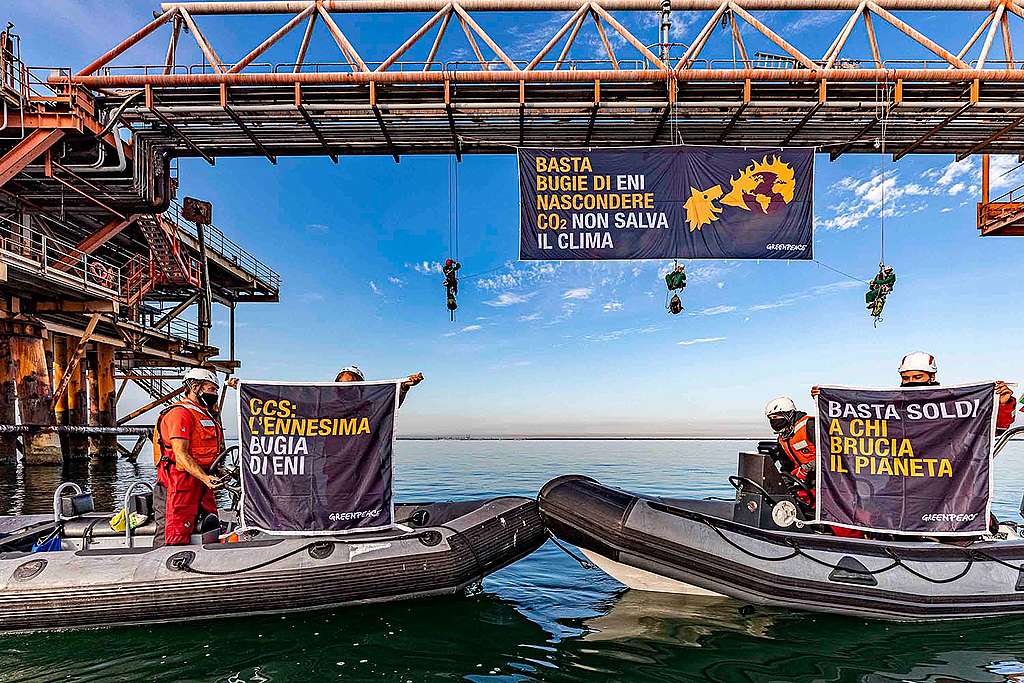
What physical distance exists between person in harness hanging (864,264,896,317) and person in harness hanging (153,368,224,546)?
1005 cm

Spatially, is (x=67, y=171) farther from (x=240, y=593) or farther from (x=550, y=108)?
(x=240, y=593)

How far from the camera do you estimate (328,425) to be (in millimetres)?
6512

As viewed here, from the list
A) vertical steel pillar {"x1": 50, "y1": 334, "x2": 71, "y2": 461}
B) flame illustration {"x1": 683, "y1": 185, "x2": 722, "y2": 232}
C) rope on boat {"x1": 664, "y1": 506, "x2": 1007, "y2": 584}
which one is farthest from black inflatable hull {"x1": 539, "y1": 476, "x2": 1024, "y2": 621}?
vertical steel pillar {"x1": 50, "y1": 334, "x2": 71, "y2": 461}

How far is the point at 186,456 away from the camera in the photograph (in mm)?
6156

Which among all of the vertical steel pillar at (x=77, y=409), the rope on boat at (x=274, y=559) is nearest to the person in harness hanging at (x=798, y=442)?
the rope on boat at (x=274, y=559)

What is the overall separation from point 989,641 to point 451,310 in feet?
26.7

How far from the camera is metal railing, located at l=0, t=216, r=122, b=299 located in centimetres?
1619

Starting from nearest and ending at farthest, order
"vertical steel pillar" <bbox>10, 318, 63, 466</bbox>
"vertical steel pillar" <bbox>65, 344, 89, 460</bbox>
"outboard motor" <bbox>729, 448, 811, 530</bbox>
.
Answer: "outboard motor" <bbox>729, 448, 811, 530</bbox>
"vertical steel pillar" <bbox>10, 318, 63, 466</bbox>
"vertical steel pillar" <bbox>65, 344, 89, 460</bbox>

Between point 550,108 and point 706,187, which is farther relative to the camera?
point 550,108

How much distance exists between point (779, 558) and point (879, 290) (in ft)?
18.8

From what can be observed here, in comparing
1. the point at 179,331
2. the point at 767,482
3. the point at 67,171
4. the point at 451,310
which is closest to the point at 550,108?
the point at 451,310

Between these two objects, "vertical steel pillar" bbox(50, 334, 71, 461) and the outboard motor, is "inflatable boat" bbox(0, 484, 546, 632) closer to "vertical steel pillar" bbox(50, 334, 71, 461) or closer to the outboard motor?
the outboard motor

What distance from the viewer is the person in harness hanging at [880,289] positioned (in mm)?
9911

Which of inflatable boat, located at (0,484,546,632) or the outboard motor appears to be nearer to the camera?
inflatable boat, located at (0,484,546,632)
